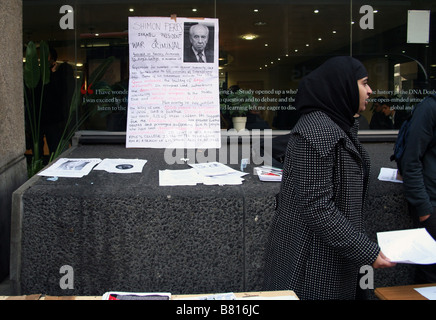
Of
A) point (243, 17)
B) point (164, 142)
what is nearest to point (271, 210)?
point (164, 142)

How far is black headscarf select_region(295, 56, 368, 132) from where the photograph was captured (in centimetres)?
204

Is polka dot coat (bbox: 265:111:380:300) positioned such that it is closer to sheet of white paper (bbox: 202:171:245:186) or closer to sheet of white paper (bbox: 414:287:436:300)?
sheet of white paper (bbox: 414:287:436:300)

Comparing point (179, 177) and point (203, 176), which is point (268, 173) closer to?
point (203, 176)

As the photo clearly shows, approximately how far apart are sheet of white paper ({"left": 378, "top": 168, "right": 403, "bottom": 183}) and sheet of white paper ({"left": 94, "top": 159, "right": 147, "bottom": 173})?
83.0 inches

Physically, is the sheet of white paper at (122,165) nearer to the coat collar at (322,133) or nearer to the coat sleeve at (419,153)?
the coat collar at (322,133)

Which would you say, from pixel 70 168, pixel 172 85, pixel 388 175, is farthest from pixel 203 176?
pixel 388 175

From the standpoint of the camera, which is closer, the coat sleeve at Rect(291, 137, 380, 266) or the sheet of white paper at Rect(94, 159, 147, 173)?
the coat sleeve at Rect(291, 137, 380, 266)

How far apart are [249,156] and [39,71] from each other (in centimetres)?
253

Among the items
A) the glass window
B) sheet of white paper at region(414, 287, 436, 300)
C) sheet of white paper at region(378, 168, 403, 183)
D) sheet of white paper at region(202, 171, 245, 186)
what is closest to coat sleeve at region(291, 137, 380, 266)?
sheet of white paper at region(414, 287, 436, 300)

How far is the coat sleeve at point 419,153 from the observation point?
2818 mm

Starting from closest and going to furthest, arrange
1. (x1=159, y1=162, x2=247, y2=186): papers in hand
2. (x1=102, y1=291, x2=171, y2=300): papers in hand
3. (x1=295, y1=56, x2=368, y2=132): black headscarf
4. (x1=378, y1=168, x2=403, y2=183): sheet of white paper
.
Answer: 1. (x1=102, y1=291, x2=171, y2=300): papers in hand
2. (x1=295, y1=56, x2=368, y2=132): black headscarf
3. (x1=159, y1=162, x2=247, y2=186): papers in hand
4. (x1=378, y1=168, x2=403, y2=183): sheet of white paper

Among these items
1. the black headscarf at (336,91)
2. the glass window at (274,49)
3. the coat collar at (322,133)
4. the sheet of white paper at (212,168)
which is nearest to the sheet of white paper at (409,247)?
the coat collar at (322,133)

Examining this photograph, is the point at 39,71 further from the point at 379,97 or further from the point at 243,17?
the point at 379,97

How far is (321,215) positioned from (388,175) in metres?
1.97
